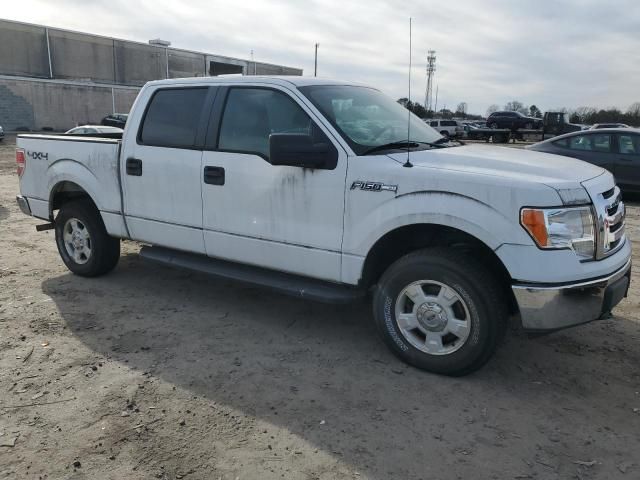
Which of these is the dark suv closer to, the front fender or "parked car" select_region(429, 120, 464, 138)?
"parked car" select_region(429, 120, 464, 138)

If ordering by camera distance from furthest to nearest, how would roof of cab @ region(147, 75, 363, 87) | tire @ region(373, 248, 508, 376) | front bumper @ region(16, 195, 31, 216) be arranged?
front bumper @ region(16, 195, 31, 216) < roof of cab @ region(147, 75, 363, 87) < tire @ region(373, 248, 508, 376)

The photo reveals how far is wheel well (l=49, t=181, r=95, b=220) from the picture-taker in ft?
18.5

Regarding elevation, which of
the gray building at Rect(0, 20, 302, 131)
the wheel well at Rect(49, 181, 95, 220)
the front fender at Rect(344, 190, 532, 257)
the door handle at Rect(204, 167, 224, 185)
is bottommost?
the wheel well at Rect(49, 181, 95, 220)

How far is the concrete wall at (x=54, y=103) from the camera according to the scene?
4119cm

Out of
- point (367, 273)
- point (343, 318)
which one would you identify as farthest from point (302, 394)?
point (343, 318)

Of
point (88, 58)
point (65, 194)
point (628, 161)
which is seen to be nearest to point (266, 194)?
point (65, 194)

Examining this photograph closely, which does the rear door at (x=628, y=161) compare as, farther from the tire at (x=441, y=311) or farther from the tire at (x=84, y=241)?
the tire at (x=84, y=241)

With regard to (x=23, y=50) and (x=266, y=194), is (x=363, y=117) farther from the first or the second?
(x=23, y=50)

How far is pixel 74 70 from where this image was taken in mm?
54719

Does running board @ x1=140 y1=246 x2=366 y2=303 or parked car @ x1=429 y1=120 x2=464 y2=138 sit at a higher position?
parked car @ x1=429 y1=120 x2=464 y2=138

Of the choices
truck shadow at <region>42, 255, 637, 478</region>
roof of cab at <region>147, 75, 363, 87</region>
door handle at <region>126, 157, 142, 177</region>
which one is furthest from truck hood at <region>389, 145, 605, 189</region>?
door handle at <region>126, 157, 142, 177</region>

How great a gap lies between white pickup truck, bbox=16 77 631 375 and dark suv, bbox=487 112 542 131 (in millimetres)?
36567

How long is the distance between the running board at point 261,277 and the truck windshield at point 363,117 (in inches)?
39.4

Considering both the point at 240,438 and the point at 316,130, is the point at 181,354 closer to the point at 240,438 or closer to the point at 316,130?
the point at 240,438
